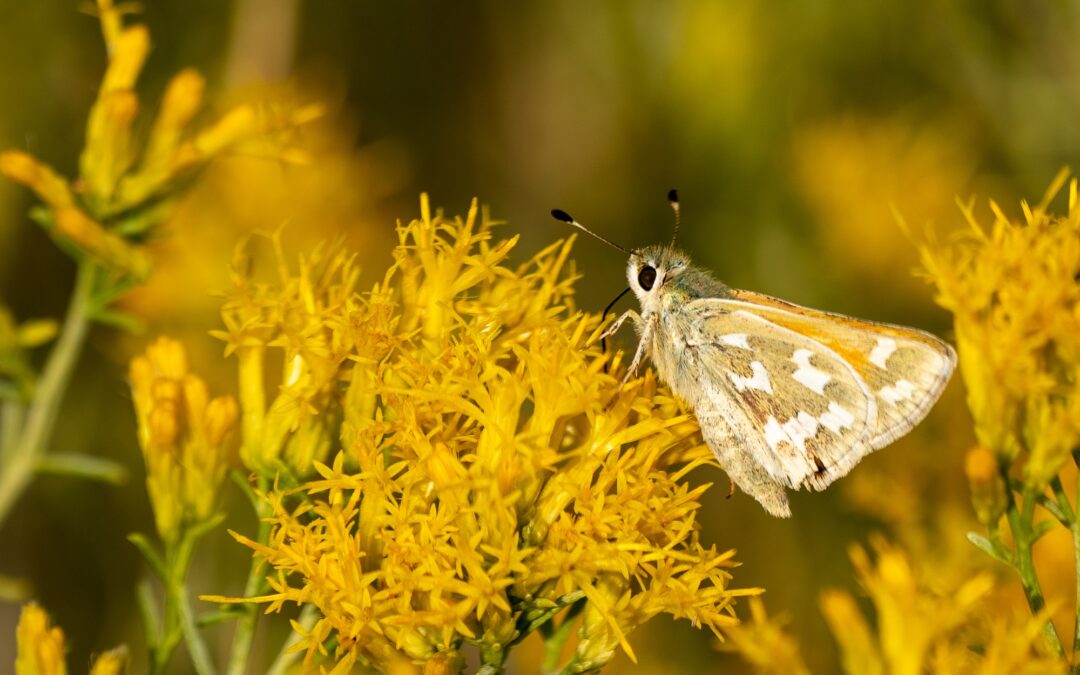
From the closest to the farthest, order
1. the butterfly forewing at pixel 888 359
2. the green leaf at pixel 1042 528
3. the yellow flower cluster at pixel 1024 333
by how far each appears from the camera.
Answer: the green leaf at pixel 1042 528 → the yellow flower cluster at pixel 1024 333 → the butterfly forewing at pixel 888 359

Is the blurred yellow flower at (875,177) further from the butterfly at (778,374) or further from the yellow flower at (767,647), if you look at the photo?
the yellow flower at (767,647)

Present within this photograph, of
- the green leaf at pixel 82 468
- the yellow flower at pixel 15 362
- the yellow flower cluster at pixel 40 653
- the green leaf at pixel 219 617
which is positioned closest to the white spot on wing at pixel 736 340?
the green leaf at pixel 219 617

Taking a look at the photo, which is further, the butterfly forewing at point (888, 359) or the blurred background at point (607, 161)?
the blurred background at point (607, 161)

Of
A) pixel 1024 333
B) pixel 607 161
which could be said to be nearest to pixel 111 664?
pixel 1024 333

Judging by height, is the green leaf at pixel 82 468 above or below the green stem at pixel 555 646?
above

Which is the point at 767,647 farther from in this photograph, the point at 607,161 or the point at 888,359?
the point at 607,161

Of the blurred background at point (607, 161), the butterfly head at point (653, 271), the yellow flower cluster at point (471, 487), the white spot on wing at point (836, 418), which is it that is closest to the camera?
the yellow flower cluster at point (471, 487)

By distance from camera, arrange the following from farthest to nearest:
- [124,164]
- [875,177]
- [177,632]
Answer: [875,177]
[124,164]
[177,632]
